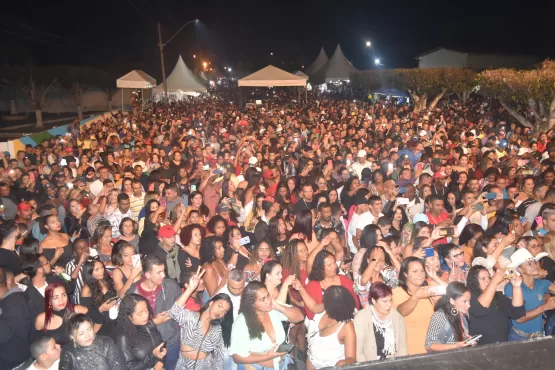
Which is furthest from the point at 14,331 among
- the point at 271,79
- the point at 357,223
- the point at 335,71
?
the point at 335,71

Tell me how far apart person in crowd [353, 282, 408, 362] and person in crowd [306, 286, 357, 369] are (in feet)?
0.20

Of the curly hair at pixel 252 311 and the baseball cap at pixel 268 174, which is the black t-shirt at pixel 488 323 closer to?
the curly hair at pixel 252 311

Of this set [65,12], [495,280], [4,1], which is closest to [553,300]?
[495,280]

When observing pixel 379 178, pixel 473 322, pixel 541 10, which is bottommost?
pixel 473 322

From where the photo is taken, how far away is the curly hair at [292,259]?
4.97 meters

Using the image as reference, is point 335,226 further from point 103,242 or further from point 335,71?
point 335,71

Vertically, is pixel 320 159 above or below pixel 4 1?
below

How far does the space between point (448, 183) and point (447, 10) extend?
246ft

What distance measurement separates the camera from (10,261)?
5.27 metres

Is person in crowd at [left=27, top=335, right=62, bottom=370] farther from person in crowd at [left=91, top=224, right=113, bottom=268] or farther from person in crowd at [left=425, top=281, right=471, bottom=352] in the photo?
person in crowd at [left=425, top=281, right=471, bottom=352]

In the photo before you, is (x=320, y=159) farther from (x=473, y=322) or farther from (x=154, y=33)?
(x=154, y=33)

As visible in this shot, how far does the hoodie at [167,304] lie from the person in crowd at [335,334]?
1150 millimetres

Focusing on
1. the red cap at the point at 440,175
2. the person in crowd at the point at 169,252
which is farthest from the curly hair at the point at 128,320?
the red cap at the point at 440,175

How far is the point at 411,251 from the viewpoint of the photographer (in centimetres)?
529
